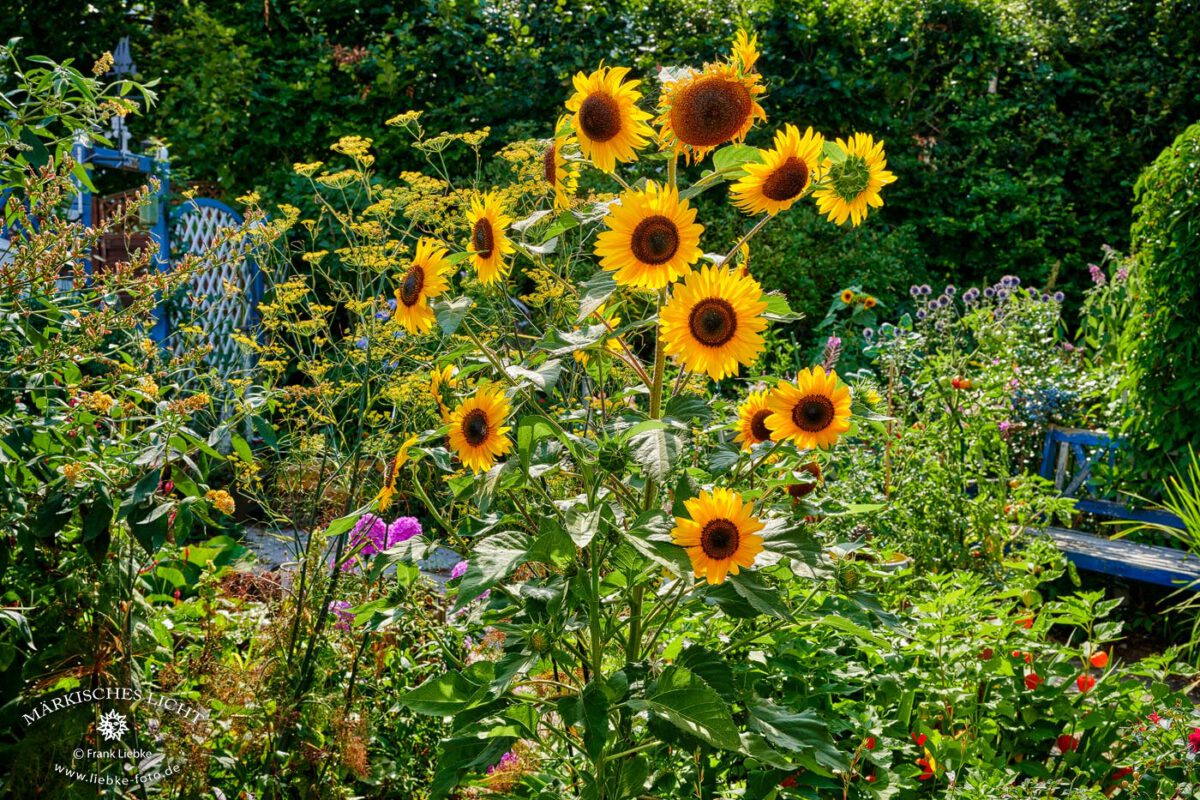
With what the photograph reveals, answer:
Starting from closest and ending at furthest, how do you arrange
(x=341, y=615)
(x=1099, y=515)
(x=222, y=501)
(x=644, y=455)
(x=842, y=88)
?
(x=644, y=455), (x=222, y=501), (x=341, y=615), (x=1099, y=515), (x=842, y=88)

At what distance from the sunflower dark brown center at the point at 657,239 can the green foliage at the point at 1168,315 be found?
11.3 ft

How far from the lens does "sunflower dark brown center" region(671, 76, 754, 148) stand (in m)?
1.44

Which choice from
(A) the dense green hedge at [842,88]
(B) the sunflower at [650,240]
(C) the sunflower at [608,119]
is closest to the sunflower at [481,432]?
(B) the sunflower at [650,240]

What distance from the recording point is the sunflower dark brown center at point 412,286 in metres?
1.62

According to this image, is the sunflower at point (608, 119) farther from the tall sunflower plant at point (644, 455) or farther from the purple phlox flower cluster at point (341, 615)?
the purple phlox flower cluster at point (341, 615)

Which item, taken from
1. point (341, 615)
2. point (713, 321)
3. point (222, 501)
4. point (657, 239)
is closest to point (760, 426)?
point (713, 321)

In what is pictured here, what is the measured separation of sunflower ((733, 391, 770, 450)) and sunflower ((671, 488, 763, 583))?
278 millimetres

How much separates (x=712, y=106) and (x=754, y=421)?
1.80ft

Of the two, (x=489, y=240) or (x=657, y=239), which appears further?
(x=489, y=240)

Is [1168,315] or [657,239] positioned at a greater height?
[1168,315]

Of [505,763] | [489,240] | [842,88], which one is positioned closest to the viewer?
[489,240]

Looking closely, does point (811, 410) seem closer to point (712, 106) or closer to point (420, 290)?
point (712, 106)

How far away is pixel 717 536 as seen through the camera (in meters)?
1.41

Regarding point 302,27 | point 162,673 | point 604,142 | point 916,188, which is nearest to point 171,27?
point 302,27
